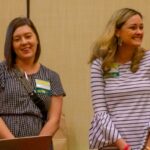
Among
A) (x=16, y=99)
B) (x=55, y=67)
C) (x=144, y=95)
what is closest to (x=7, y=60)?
(x=16, y=99)

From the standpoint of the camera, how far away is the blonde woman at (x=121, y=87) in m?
2.31

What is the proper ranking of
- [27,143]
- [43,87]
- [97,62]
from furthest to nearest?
[43,87], [97,62], [27,143]

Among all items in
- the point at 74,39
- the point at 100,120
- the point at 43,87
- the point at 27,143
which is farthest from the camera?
the point at 74,39

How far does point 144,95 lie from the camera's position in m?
2.31

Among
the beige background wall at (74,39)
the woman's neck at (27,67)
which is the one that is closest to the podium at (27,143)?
the woman's neck at (27,67)

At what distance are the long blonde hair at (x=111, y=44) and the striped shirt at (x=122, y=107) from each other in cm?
5

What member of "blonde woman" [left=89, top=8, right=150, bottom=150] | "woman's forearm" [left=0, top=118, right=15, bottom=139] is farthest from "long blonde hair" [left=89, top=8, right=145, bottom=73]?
"woman's forearm" [left=0, top=118, right=15, bottom=139]

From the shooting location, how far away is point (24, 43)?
2617 mm

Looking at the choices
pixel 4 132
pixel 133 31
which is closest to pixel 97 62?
pixel 133 31

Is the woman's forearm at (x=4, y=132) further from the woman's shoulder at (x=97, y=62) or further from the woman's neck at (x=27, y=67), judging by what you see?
the woman's shoulder at (x=97, y=62)

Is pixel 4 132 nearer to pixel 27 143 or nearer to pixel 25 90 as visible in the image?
pixel 25 90

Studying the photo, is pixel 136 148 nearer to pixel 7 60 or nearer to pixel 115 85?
pixel 115 85

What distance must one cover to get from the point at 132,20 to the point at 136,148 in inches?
29.5

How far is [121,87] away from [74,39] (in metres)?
1.63
